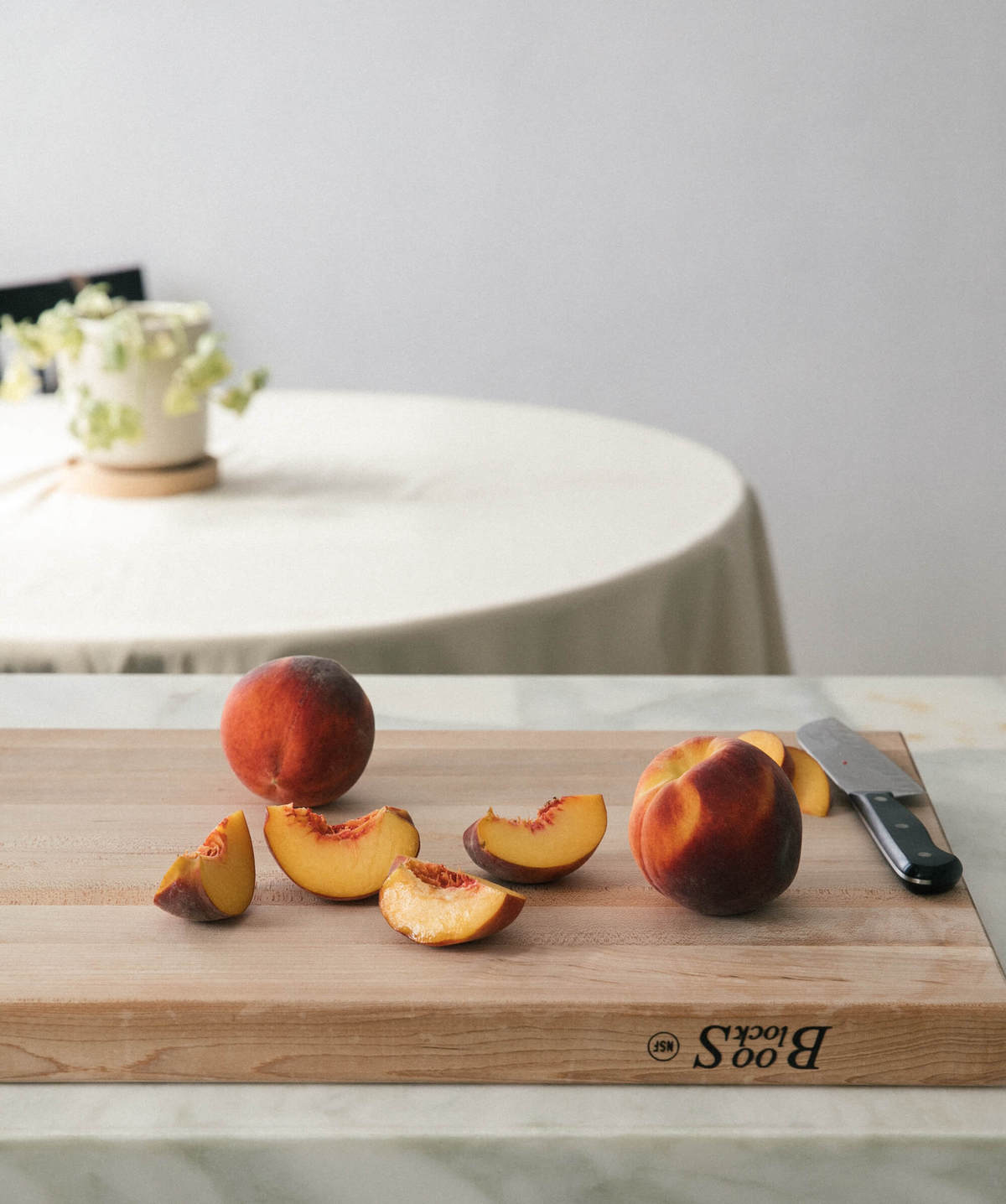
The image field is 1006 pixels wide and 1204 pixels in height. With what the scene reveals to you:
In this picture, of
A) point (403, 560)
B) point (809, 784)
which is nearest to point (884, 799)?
point (809, 784)

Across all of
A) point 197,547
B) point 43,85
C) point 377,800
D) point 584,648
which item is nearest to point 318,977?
point 377,800

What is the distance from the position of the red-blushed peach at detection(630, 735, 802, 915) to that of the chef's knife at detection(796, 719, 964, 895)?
67mm

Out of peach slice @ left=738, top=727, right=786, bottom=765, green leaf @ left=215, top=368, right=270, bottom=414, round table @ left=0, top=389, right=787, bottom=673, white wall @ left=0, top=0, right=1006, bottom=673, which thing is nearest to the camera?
peach slice @ left=738, top=727, right=786, bottom=765

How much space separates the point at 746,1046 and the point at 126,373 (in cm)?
128

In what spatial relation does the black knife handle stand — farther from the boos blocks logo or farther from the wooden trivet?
the wooden trivet

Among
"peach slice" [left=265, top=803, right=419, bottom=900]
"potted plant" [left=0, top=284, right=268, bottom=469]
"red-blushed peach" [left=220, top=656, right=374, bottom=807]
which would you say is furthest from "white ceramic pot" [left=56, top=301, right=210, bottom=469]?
"peach slice" [left=265, top=803, right=419, bottom=900]

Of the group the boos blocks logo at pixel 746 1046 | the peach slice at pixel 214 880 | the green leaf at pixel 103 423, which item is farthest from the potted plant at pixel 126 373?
the boos blocks logo at pixel 746 1046

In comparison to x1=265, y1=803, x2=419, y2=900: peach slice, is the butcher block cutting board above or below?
below

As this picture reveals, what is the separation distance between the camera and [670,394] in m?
3.48

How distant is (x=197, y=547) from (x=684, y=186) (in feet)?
7.54

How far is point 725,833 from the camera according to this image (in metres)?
0.55

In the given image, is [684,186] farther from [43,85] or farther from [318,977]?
[318,977]

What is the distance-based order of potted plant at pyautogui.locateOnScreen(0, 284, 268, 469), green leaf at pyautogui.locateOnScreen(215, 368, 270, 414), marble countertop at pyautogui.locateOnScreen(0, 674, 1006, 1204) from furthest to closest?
1. green leaf at pyautogui.locateOnScreen(215, 368, 270, 414)
2. potted plant at pyautogui.locateOnScreen(0, 284, 268, 469)
3. marble countertop at pyautogui.locateOnScreen(0, 674, 1006, 1204)

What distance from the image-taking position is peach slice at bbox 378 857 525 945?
0.54 m
